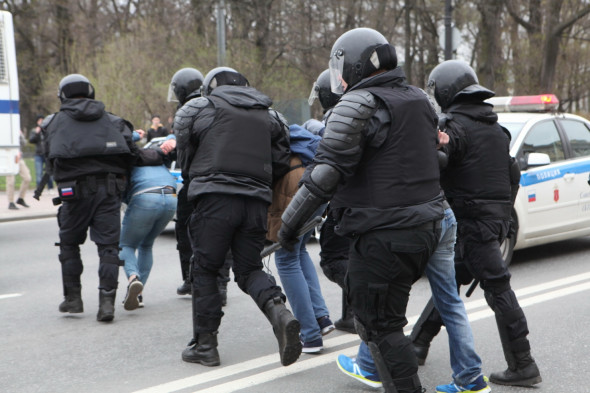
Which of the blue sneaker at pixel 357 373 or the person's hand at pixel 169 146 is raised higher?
the person's hand at pixel 169 146

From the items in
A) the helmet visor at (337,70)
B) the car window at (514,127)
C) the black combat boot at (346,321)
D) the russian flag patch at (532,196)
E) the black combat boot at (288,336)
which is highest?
the helmet visor at (337,70)

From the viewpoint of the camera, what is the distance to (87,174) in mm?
5680

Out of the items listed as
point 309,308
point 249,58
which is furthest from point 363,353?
point 249,58

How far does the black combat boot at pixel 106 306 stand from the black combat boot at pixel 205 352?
4.06ft

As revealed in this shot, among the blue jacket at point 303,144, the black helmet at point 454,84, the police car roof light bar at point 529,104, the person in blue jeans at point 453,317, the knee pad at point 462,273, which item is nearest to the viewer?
the person in blue jeans at point 453,317

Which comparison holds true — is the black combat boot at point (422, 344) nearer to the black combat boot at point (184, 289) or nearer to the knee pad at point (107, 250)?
the knee pad at point (107, 250)

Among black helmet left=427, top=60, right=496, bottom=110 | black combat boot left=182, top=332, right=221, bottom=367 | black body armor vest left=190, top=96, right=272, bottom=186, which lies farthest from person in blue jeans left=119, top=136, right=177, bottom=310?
black helmet left=427, top=60, right=496, bottom=110

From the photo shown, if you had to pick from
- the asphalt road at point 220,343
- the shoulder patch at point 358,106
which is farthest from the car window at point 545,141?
the shoulder patch at point 358,106

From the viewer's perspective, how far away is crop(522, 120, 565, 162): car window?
7648 millimetres

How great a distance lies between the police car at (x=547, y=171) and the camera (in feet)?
24.8

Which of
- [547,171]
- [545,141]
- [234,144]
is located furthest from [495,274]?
[545,141]

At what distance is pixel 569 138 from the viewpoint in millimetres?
8188

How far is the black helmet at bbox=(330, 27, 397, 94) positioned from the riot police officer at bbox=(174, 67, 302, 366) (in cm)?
116

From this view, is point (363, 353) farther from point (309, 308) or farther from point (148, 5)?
point (148, 5)
